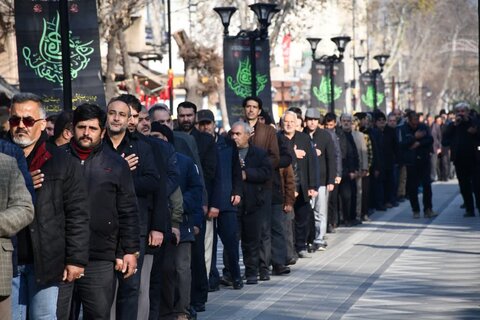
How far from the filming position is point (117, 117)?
11094 millimetres

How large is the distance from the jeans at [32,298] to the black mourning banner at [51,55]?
24.4 ft

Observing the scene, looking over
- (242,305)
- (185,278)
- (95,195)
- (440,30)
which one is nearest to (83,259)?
(95,195)

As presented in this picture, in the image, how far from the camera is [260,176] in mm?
17031

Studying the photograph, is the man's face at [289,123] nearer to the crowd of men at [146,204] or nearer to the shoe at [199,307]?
the crowd of men at [146,204]

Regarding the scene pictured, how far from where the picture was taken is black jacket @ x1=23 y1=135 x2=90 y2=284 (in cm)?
930

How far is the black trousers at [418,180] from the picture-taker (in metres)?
28.0

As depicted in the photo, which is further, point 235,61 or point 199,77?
point 199,77

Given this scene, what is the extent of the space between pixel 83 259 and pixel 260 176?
24.9 ft

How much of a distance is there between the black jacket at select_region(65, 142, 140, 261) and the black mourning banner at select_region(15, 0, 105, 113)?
639 centimetres

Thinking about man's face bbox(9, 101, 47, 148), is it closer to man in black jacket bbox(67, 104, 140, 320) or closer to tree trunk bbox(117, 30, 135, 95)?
man in black jacket bbox(67, 104, 140, 320)

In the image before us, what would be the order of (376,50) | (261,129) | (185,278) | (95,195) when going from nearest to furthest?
1. (95,195)
2. (185,278)
3. (261,129)
4. (376,50)

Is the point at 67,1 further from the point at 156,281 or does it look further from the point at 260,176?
the point at 156,281

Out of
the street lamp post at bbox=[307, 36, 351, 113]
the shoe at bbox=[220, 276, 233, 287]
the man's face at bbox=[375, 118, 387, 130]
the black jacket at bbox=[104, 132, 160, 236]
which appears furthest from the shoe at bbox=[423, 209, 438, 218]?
the black jacket at bbox=[104, 132, 160, 236]

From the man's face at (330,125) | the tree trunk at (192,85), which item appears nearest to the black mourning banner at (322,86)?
the tree trunk at (192,85)
